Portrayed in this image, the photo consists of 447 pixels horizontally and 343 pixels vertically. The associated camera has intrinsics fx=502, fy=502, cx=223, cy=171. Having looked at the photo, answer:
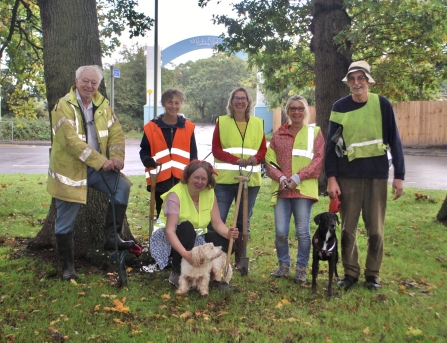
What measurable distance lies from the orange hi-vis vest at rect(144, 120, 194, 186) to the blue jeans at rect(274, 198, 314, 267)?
1172mm

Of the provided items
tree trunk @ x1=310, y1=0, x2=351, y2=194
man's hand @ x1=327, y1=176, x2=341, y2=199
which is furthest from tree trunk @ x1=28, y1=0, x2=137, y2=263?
tree trunk @ x1=310, y1=0, x2=351, y2=194

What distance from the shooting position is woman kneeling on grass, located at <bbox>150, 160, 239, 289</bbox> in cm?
487

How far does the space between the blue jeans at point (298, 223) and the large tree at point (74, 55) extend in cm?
203

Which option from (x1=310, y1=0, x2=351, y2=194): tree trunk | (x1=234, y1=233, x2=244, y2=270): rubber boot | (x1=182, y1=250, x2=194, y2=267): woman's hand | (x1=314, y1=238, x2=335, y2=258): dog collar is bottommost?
(x1=234, y1=233, x2=244, y2=270): rubber boot

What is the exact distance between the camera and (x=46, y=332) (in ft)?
12.8

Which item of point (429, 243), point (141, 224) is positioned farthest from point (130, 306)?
point (429, 243)

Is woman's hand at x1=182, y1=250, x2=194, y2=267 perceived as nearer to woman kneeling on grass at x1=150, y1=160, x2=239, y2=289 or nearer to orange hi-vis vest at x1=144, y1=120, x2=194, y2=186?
woman kneeling on grass at x1=150, y1=160, x2=239, y2=289

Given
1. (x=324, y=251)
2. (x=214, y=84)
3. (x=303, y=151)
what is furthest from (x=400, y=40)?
(x=214, y=84)

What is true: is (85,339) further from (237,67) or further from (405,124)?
(237,67)

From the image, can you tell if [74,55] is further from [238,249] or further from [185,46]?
[185,46]

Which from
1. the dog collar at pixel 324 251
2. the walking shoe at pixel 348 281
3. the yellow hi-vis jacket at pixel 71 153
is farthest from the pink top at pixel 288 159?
the yellow hi-vis jacket at pixel 71 153

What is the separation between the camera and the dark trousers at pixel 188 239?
Result: 192 inches

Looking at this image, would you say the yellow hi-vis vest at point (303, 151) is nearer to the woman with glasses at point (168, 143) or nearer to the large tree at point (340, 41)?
the woman with glasses at point (168, 143)

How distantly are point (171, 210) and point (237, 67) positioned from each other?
6180 centimetres
